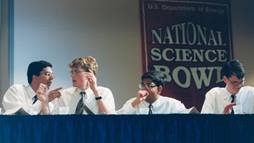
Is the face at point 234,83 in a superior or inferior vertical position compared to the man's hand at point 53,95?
superior

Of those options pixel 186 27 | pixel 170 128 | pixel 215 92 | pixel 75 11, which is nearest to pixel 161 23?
pixel 186 27

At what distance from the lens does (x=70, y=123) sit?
8.25 feet

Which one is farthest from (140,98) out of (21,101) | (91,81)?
(21,101)

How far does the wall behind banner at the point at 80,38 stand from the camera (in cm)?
398

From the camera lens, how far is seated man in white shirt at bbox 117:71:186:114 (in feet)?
10.1

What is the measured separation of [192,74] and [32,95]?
6.10 feet

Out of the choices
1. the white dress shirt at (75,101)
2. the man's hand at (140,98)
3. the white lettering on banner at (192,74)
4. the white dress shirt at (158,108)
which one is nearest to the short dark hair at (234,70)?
the white dress shirt at (158,108)

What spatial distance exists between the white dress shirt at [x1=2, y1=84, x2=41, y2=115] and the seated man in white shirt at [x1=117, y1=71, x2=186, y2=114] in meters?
0.56

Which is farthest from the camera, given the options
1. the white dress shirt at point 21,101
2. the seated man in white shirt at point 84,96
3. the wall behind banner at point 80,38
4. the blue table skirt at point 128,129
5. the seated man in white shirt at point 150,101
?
the wall behind banner at point 80,38

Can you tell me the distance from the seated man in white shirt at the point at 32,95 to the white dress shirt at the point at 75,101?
4.6 inches

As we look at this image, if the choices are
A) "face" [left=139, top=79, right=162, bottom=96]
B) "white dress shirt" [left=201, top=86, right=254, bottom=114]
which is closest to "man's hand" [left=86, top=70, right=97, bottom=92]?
"face" [left=139, top=79, right=162, bottom=96]

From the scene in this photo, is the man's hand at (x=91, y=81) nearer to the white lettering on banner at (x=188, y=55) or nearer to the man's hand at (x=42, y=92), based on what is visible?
the man's hand at (x=42, y=92)

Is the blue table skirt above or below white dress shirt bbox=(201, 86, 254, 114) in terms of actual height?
below

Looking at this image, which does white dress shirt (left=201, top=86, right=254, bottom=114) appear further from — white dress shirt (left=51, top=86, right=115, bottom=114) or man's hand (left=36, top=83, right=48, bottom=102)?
man's hand (left=36, top=83, right=48, bottom=102)
